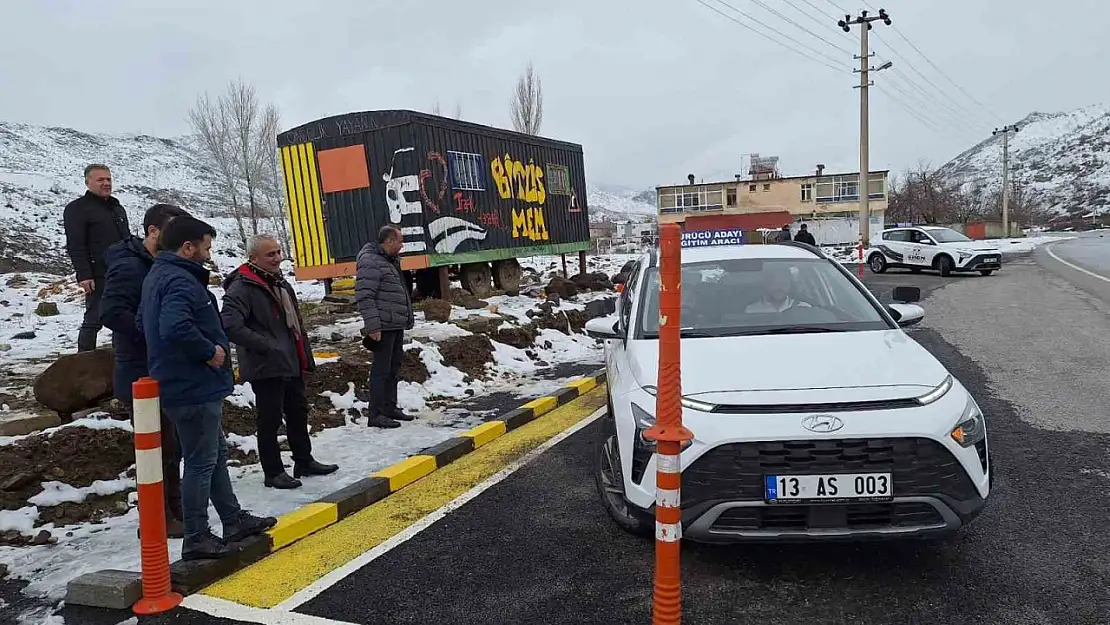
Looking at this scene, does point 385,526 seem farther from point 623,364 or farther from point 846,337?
point 846,337

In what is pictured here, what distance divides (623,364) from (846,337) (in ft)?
4.20

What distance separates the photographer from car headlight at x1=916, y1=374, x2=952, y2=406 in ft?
10.7

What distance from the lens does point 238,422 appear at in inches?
232

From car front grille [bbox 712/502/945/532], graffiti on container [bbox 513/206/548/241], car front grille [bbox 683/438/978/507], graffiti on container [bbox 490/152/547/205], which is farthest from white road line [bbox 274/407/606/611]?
graffiti on container [bbox 513/206/548/241]

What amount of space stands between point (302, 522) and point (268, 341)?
1165mm

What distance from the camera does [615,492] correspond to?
13.0ft

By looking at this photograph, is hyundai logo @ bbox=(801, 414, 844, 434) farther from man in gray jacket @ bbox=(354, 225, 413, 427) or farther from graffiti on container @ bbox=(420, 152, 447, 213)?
graffiti on container @ bbox=(420, 152, 447, 213)

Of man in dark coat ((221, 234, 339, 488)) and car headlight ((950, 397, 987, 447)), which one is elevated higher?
man in dark coat ((221, 234, 339, 488))

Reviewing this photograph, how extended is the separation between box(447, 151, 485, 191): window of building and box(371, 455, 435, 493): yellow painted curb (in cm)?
947

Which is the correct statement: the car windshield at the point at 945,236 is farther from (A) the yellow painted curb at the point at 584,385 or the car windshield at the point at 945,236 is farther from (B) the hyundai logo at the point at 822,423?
(B) the hyundai logo at the point at 822,423

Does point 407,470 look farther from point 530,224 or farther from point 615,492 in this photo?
point 530,224

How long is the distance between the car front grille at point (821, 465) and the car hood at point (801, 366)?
25cm

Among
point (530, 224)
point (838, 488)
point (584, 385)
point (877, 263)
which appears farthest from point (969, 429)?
point (877, 263)

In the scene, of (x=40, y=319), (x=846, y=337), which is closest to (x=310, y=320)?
(x=40, y=319)
